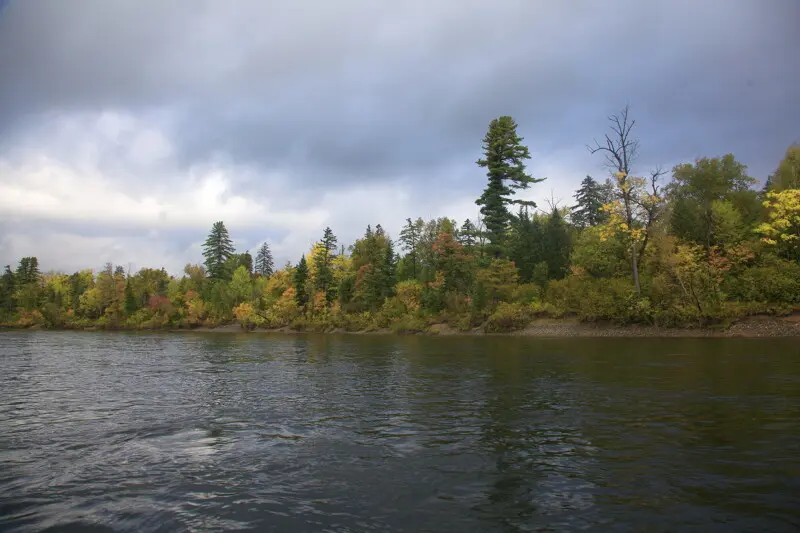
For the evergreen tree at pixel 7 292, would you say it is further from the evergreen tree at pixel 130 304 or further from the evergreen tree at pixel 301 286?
the evergreen tree at pixel 301 286

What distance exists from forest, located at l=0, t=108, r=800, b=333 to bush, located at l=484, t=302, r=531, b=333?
0.47 feet

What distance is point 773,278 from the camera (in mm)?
38844

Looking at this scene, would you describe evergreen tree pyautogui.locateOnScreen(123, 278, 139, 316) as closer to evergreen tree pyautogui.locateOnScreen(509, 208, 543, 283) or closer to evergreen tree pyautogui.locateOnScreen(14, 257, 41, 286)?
evergreen tree pyautogui.locateOnScreen(14, 257, 41, 286)

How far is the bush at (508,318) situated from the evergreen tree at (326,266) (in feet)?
129

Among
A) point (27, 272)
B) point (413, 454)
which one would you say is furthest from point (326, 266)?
point (27, 272)

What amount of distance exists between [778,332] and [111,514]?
146ft

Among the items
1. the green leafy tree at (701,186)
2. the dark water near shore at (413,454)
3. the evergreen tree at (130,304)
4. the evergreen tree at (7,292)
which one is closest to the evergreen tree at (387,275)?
the green leafy tree at (701,186)

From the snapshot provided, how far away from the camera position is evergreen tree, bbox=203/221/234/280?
115 m

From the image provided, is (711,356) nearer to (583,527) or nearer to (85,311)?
(583,527)

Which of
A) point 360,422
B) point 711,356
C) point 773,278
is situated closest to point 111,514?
point 360,422

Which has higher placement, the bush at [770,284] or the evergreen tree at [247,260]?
the evergreen tree at [247,260]

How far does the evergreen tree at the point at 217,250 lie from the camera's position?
11529cm

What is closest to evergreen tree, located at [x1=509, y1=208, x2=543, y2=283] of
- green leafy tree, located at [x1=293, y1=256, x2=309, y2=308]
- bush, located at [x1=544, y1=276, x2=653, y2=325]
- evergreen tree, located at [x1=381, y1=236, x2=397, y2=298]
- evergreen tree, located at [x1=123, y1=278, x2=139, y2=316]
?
bush, located at [x1=544, y1=276, x2=653, y2=325]

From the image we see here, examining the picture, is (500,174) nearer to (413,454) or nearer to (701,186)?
(701,186)
